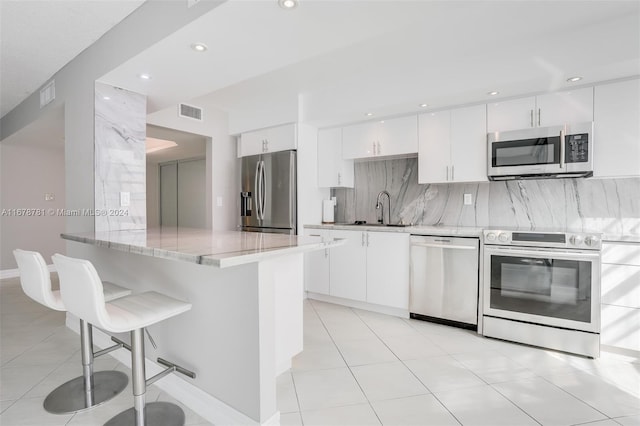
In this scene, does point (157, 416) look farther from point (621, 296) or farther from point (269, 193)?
point (621, 296)

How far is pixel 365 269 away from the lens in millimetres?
3514

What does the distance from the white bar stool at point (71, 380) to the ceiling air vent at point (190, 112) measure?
253cm

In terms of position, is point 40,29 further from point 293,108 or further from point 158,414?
point 158,414

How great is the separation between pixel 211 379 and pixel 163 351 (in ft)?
1.58

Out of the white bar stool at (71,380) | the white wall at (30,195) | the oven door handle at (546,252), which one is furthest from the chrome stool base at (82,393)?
the white wall at (30,195)

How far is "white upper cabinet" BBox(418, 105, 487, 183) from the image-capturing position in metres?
3.05

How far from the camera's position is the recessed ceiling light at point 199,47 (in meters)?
2.01

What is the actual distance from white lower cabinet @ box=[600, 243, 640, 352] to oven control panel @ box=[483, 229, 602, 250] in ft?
0.37

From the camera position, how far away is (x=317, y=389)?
6.60 feet

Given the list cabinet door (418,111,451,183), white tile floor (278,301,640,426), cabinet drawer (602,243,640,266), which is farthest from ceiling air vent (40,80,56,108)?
cabinet drawer (602,243,640,266)

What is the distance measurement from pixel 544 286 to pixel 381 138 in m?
2.08

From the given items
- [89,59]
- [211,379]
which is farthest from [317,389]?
[89,59]

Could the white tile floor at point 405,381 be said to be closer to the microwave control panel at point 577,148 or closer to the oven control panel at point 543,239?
the oven control panel at point 543,239

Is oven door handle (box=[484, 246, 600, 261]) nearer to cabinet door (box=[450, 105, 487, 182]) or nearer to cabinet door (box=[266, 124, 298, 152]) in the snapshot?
cabinet door (box=[450, 105, 487, 182])
